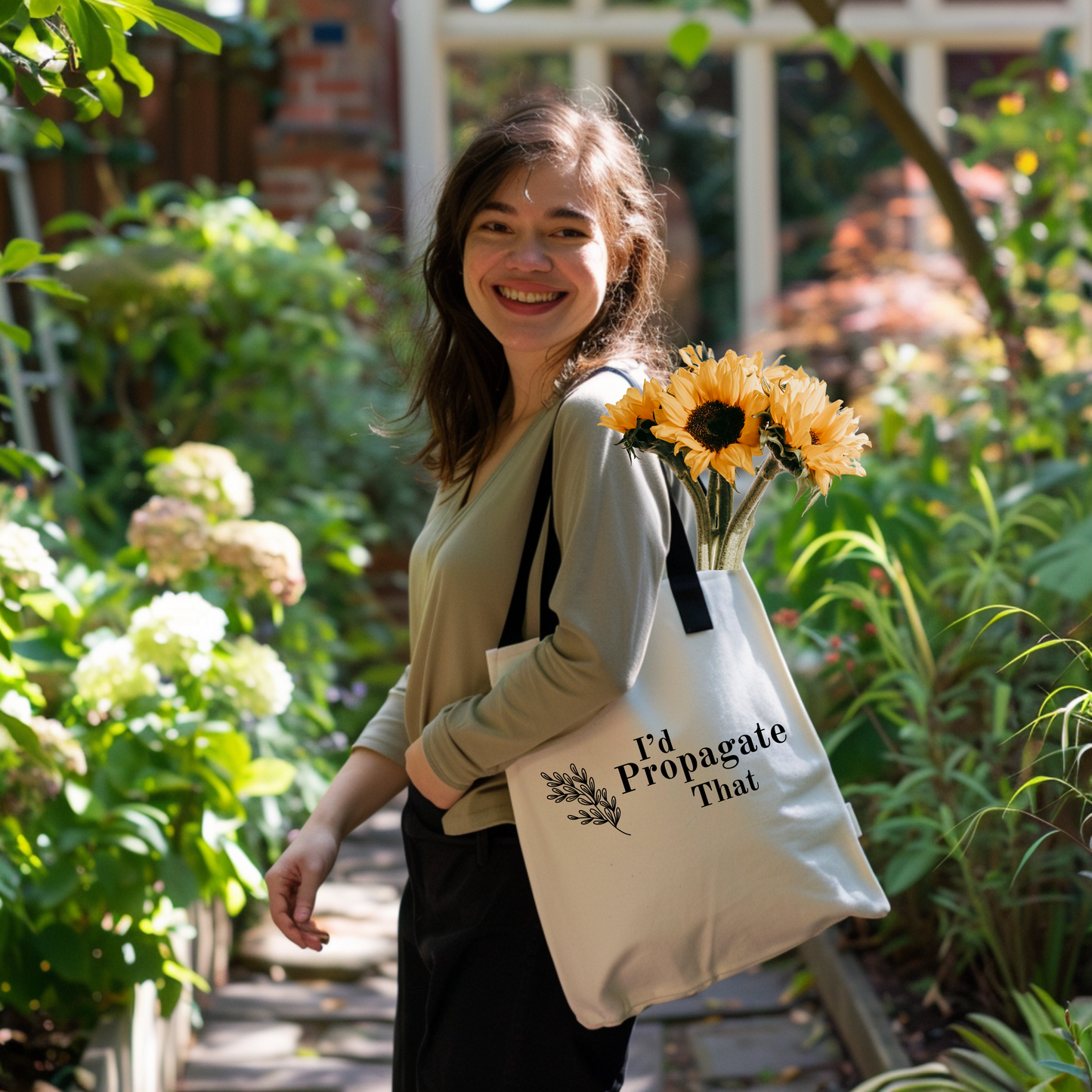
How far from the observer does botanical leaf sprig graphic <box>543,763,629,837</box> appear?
116cm

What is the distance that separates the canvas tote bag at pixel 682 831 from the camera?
115cm

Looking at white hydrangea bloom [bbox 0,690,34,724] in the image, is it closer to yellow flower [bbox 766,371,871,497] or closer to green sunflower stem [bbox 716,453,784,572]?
green sunflower stem [bbox 716,453,784,572]

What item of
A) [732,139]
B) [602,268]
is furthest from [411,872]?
[732,139]

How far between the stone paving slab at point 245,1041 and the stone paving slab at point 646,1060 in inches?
26.0

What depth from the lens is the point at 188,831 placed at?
203cm

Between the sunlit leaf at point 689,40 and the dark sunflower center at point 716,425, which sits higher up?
the sunlit leaf at point 689,40

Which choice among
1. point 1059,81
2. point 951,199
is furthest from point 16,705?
point 1059,81

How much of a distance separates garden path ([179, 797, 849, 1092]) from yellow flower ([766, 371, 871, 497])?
1.54 m

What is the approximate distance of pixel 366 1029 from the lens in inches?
99.0

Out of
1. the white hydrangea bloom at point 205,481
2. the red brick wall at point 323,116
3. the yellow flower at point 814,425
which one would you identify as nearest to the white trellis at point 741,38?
the red brick wall at point 323,116

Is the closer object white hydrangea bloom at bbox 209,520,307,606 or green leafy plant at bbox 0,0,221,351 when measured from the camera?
green leafy plant at bbox 0,0,221,351

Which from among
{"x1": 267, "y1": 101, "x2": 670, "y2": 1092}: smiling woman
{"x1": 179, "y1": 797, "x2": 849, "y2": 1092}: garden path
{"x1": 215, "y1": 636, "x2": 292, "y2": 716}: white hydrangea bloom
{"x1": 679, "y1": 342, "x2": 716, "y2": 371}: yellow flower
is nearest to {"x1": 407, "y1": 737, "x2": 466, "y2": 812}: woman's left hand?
{"x1": 267, "y1": 101, "x2": 670, "y2": 1092}: smiling woman

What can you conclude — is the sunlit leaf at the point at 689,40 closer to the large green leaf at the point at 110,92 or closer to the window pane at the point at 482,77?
the large green leaf at the point at 110,92

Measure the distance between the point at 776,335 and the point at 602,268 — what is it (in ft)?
12.7
